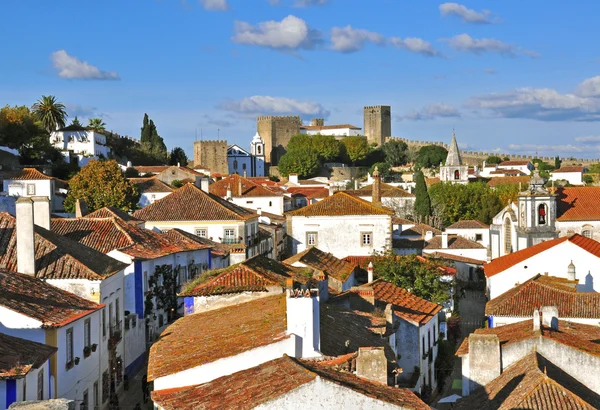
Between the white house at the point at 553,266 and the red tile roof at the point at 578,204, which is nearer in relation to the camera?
the white house at the point at 553,266

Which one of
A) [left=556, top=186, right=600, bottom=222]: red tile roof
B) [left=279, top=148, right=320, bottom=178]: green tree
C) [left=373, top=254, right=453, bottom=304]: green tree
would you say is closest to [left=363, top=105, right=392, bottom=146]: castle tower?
[left=279, top=148, right=320, bottom=178]: green tree

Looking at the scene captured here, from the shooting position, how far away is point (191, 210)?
46750 millimetres

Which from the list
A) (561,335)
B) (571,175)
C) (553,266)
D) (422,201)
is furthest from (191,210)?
(571,175)

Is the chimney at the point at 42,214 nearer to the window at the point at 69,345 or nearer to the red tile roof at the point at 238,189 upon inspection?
the window at the point at 69,345

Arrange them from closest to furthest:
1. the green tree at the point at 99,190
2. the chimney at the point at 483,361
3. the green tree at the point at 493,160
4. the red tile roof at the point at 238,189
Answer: the chimney at the point at 483,361
the green tree at the point at 99,190
the red tile roof at the point at 238,189
the green tree at the point at 493,160

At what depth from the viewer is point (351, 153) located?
431ft

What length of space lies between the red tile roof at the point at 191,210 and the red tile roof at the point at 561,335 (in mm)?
22402

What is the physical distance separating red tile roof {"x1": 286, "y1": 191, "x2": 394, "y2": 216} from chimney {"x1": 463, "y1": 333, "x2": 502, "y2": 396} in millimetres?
24666

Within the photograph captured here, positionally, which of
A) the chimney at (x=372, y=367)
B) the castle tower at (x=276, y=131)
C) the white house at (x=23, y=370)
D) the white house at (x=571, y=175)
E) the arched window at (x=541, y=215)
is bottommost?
the white house at (x=23, y=370)

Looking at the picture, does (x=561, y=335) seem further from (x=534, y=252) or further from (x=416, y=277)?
(x=534, y=252)

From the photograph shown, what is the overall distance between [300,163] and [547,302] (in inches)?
3397

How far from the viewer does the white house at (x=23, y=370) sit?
1445 centimetres

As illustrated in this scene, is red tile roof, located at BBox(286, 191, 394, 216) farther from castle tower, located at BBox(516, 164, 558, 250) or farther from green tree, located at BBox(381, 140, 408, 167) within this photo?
green tree, located at BBox(381, 140, 408, 167)

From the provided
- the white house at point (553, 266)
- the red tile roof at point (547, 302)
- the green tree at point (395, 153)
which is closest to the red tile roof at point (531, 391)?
the red tile roof at point (547, 302)
